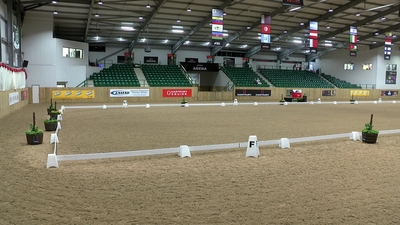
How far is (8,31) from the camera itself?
20.7 meters

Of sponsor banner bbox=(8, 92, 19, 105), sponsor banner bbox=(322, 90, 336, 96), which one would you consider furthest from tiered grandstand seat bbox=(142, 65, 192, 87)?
sponsor banner bbox=(322, 90, 336, 96)

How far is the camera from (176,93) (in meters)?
32.2

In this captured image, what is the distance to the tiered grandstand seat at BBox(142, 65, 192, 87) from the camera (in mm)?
33625

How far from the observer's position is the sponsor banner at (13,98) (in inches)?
675

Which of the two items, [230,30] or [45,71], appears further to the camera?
[230,30]

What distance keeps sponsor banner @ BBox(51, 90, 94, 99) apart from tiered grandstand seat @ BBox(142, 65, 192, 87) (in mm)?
6741

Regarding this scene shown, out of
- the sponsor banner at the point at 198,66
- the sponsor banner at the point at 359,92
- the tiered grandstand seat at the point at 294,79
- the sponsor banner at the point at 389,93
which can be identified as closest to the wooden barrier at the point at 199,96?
the sponsor banner at the point at 359,92

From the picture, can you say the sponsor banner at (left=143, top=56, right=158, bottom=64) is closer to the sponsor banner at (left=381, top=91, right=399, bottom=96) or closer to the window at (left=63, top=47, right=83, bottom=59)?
the window at (left=63, top=47, right=83, bottom=59)

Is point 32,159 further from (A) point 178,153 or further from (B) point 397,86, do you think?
(B) point 397,86

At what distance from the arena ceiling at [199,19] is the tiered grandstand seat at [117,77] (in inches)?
132

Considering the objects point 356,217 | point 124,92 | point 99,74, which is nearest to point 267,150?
point 356,217

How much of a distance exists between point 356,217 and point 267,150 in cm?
437

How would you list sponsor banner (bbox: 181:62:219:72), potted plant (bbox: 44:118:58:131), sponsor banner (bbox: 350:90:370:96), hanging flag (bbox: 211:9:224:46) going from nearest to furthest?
potted plant (bbox: 44:118:58:131) → hanging flag (bbox: 211:9:224:46) → sponsor banner (bbox: 181:62:219:72) → sponsor banner (bbox: 350:90:370:96)

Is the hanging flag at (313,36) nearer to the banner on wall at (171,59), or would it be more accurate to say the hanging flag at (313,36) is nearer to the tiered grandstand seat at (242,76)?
the tiered grandstand seat at (242,76)
